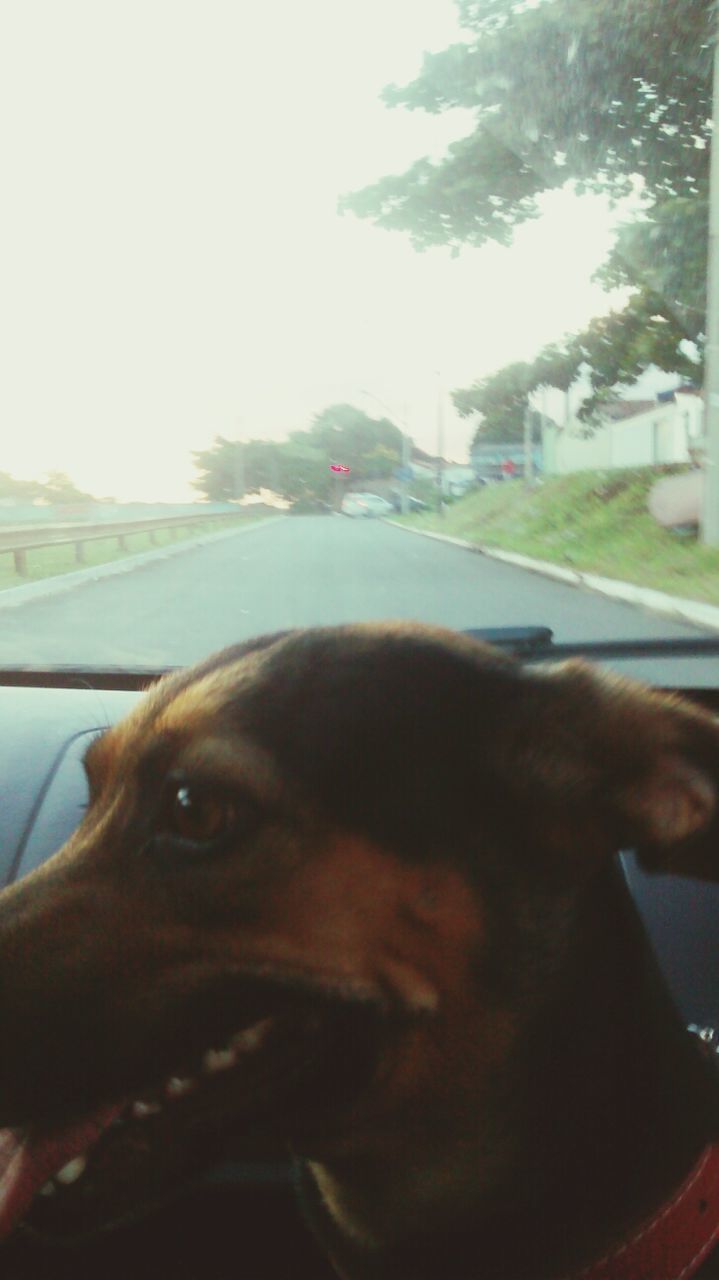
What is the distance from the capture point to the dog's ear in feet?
6.68

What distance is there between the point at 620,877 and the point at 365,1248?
2.86 ft

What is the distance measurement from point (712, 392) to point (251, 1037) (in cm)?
364

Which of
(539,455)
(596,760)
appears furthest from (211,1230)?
(539,455)

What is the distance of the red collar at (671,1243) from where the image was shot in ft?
6.83

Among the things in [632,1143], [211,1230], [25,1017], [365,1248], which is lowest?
[211,1230]

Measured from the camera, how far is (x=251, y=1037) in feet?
6.74

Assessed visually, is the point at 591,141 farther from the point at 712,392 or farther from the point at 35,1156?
the point at 35,1156

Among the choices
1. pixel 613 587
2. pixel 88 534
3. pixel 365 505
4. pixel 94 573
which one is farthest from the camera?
pixel 94 573

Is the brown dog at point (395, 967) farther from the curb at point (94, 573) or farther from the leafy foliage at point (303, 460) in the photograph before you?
the leafy foliage at point (303, 460)

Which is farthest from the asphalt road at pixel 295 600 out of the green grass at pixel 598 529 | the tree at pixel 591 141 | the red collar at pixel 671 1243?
the red collar at pixel 671 1243

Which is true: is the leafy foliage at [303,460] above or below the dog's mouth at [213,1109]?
above

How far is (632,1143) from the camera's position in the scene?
7.02ft

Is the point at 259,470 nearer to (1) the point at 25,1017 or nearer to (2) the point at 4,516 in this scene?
(2) the point at 4,516

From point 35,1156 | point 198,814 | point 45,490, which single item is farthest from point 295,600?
point 35,1156
